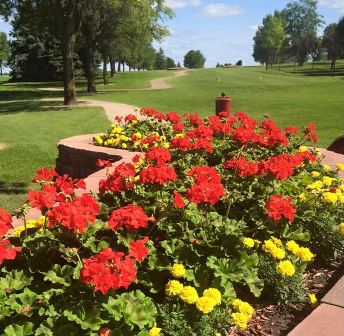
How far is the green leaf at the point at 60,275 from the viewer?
2.69m

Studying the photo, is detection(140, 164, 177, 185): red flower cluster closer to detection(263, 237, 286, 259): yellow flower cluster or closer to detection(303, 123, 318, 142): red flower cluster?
detection(263, 237, 286, 259): yellow flower cluster

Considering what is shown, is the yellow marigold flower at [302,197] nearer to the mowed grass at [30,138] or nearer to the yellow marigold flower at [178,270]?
the yellow marigold flower at [178,270]

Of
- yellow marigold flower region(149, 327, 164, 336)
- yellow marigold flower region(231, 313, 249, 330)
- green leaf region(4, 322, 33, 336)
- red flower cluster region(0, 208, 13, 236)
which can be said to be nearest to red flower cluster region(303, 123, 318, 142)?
yellow marigold flower region(231, 313, 249, 330)

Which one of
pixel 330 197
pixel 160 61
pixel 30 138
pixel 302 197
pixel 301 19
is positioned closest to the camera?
pixel 330 197

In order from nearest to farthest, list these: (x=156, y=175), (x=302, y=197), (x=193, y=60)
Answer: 1. (x=156, y=175)
2. (x=302, y=197)
3. (x=193, y=60)

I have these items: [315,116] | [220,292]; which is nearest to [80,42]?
[315,116]

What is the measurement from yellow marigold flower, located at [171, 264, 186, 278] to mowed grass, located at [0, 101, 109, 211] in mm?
5666

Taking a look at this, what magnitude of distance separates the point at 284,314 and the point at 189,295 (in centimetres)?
82

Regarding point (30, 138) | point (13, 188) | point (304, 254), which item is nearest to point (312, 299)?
point (304, 254)

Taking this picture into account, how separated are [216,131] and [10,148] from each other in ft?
26.9

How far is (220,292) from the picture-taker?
296cm

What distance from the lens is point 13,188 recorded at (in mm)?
9211

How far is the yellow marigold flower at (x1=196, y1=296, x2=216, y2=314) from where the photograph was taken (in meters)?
2.65

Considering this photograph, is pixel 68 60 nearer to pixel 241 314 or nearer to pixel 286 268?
pixel 286 268
